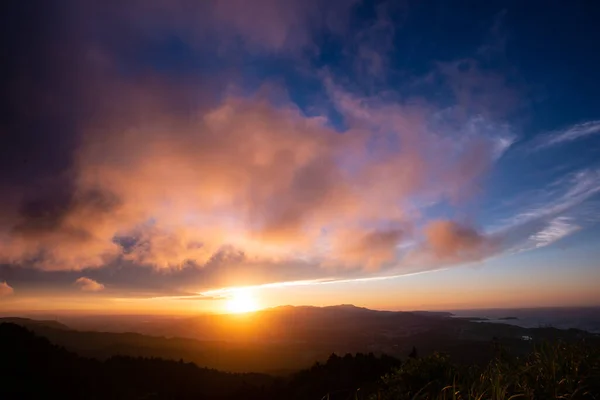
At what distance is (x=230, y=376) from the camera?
117812 mm

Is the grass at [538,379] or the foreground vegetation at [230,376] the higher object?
the grass at [538,379]

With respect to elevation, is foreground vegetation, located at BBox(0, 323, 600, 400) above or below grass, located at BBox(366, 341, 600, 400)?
below

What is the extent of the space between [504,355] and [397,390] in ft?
12.8

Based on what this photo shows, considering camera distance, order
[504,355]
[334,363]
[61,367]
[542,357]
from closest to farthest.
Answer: [542,357] < [504,355] < [334,363] < [61,367]

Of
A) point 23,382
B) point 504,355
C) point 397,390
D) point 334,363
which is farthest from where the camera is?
point 23,382

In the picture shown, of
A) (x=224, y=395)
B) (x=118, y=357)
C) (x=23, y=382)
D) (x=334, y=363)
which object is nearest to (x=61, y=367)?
→ (x=23, y=382)

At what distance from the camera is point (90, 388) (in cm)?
9481

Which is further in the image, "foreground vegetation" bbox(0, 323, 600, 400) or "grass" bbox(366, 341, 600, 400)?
"foreground vegetation" bbox(0, 323, 600, 400)

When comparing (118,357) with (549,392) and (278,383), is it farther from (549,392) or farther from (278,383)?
(549,392)

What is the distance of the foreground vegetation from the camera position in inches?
297

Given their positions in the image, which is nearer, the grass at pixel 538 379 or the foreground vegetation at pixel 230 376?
the grass at pixel 538 379

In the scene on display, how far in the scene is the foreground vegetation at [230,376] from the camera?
7.54 m

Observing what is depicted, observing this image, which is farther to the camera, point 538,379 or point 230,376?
point 230,376

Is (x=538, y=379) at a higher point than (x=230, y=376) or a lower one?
higher
